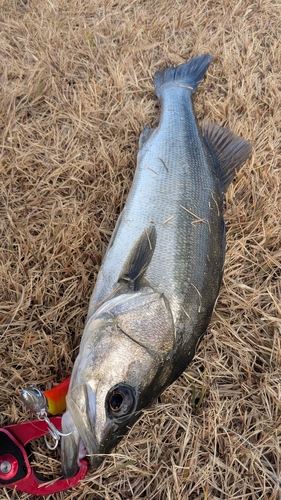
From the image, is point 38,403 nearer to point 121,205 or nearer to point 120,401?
point 120,401

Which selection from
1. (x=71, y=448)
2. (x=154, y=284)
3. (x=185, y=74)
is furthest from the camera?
(x=185, y=74)

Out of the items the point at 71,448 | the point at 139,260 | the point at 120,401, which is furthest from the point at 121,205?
the point at 71,448

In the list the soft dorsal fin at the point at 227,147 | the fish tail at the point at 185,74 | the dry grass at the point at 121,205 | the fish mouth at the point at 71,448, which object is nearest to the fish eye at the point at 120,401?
the fish mouth at the point at 71,448

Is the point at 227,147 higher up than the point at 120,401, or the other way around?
the point at 227,147

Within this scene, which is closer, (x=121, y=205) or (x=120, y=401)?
(x=120, y=401)

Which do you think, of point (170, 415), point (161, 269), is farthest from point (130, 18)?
point (170, 415)

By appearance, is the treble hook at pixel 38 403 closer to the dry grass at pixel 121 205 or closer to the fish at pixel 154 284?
the fish at pixel 154 284

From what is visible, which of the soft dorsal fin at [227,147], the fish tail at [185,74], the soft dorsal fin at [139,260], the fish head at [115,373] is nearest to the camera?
the fish head at [115,373]

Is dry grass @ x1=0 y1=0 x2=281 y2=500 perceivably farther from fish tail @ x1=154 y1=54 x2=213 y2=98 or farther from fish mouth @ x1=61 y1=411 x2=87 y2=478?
fish mouth @ x1=61 y1=411 x2=87 y2=478
